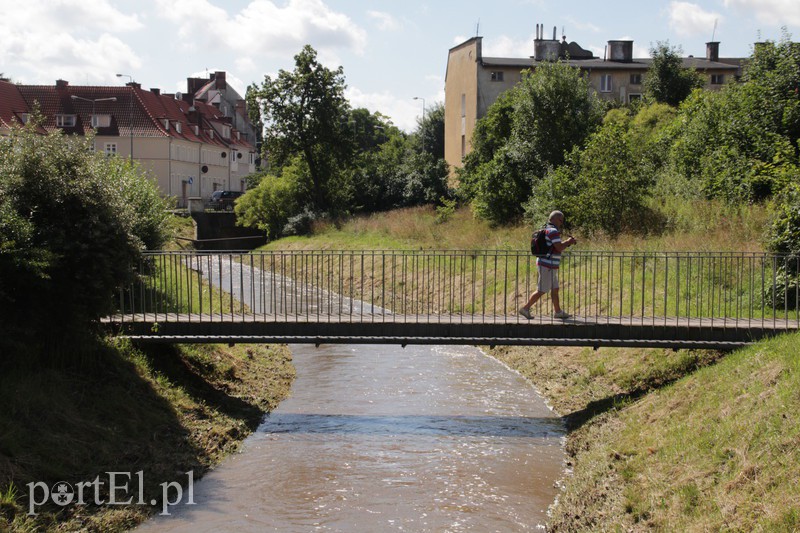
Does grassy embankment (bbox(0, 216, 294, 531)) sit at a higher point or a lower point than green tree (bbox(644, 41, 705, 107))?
lower

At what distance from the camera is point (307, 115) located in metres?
55.2

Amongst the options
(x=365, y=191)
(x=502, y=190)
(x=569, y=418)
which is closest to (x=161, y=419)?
(x=569, y=418)

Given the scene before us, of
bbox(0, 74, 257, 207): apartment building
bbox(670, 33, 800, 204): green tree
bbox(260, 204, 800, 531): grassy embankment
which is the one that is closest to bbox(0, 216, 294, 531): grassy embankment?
bbox(260, 204, 800, 531): grassy embankment

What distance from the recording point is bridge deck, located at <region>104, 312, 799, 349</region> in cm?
1353

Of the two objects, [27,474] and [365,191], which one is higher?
[365,191]

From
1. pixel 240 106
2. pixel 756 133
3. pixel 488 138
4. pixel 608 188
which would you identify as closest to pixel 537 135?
pixel 488 138

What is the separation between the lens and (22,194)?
11773 mm

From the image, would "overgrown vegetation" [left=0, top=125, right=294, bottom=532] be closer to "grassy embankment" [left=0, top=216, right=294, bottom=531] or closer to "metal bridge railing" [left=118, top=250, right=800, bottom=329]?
"grassy embankment" [left=0, top=216, right=294, bottom=531]

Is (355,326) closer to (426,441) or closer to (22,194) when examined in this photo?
(426,441)

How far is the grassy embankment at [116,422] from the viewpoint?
880cm

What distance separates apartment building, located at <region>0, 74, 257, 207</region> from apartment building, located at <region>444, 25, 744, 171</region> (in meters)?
22.9

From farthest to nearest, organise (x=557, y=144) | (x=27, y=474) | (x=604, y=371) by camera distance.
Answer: (x=557, y=144), (x=604, y=371), (x=27, y=474)

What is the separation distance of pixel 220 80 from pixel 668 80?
66.3 m

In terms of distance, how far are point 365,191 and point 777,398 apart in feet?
163
